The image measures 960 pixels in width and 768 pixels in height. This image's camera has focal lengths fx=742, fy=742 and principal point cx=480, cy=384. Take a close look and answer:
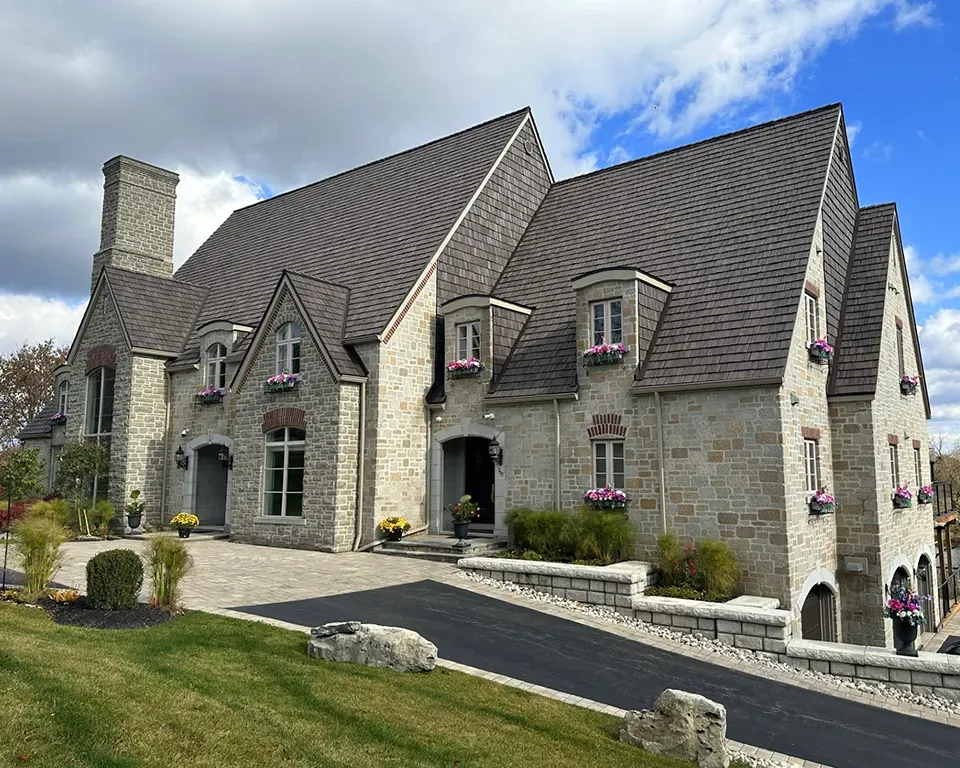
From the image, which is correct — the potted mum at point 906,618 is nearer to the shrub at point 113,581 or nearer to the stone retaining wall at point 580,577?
the stone retaining wall at point 580,577

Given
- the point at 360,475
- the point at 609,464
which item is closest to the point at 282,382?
the point at 360,475

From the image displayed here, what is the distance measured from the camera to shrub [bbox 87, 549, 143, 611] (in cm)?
986

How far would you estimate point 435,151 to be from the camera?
24641mm

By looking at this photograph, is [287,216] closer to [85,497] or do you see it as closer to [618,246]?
[85,497]

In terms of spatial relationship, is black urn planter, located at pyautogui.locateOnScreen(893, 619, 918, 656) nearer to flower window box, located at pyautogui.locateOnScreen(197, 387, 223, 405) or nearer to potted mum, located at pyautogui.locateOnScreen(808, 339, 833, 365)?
potted mum, located at pyautogui.locateOnScreen(808, 339, 833, 365)

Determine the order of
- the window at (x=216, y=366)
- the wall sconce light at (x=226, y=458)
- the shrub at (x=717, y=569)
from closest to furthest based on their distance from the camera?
the shrub at (x=717, y=569)
the wall sconce light at (x=226, y=458)
the window at (x=216, y=366)

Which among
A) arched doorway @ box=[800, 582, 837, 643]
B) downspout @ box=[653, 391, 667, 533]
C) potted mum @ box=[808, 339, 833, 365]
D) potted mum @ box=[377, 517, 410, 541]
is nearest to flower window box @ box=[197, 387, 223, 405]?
potted mum @ box=[377, 517, 410, 541]

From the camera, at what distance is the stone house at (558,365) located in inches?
569

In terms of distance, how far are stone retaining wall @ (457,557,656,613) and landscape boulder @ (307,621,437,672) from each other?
16.7ft

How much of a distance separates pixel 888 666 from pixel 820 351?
694cm

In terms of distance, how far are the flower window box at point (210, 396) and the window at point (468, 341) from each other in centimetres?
758

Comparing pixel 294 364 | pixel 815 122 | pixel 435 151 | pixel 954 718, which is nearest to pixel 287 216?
pixel 435 151

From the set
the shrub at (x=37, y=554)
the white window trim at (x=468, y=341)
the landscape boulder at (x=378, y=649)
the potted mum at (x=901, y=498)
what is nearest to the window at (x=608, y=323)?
the white window trim at (x=468, y=341)

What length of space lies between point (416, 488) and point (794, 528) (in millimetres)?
8836
